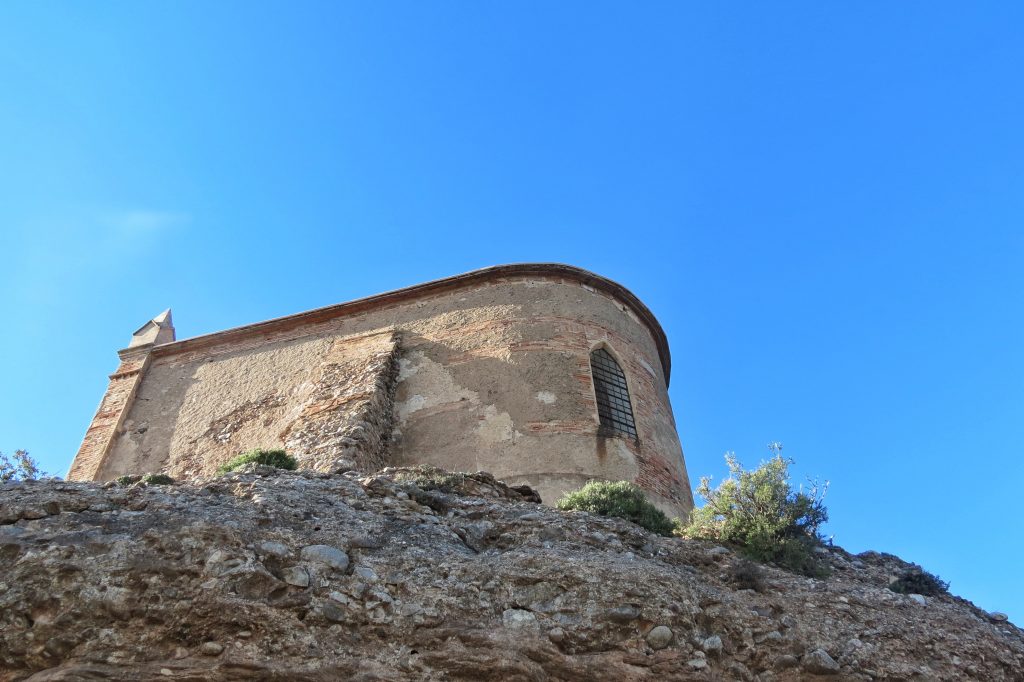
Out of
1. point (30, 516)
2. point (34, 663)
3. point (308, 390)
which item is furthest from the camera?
point (308, 390)

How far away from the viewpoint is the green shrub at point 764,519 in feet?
28.3

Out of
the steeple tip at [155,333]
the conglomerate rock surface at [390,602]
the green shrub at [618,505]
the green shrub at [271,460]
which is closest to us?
the conglomerate rock surface at [390,602]

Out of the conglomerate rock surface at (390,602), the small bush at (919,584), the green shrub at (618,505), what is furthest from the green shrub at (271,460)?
the small bush at (919,584)

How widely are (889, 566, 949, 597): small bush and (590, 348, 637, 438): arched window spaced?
5.19 m

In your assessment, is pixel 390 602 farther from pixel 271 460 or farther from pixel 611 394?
pixel 611 394

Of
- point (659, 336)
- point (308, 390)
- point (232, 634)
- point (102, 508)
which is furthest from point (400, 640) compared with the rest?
point (659, 336)

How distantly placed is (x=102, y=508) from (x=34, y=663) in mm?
1631

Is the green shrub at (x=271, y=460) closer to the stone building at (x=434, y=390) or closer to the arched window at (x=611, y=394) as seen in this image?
the stone building at (x=434, y=390)

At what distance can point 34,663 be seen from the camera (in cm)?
492

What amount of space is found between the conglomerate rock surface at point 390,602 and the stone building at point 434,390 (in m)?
4.56

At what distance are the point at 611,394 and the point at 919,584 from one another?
6.11 meters

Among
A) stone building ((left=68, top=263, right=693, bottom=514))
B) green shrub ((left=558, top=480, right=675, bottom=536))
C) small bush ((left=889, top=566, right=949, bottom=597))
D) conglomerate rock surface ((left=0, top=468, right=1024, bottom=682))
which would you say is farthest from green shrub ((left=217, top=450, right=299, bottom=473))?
small bush ((left=889, top=566, right=949, bottom=597))

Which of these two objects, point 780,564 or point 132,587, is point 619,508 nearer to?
point 780,564

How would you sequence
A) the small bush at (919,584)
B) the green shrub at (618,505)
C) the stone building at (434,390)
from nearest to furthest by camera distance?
the small bush at (919,584), the green shrub at (618,505), the stone building at (434,390)
